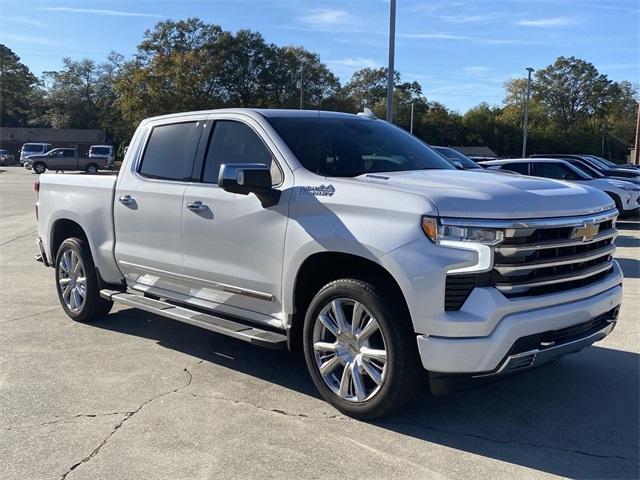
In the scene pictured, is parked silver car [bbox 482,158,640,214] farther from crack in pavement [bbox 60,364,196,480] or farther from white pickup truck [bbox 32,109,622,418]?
crack in pavement [bbox 60,364,196,480]

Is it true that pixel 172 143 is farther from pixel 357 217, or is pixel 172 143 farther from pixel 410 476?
pixel 410 476

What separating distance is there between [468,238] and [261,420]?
5.89 feet

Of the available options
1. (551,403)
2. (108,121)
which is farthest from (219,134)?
(108,121)

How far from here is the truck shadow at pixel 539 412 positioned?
370 centimetres

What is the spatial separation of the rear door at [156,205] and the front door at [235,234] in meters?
0.19

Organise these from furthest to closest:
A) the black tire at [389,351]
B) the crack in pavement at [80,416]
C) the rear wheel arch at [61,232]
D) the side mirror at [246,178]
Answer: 1. the rear wheel arch at [61,232]
2. the side mirror at [246,178]
3. the crack in pavement at [80,416]
4. the black tire at [389,351]

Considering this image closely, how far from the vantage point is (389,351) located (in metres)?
3.87

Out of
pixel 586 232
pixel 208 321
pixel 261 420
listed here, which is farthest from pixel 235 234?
pixel 586 232

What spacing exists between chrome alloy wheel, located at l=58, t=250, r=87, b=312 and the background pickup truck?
44.2 m

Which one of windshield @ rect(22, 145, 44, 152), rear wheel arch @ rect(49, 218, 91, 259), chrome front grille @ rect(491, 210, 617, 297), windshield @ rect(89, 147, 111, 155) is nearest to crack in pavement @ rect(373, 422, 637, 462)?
chrome front grille @ rect(491, 210, 617, 297)

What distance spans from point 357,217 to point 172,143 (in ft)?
7.87

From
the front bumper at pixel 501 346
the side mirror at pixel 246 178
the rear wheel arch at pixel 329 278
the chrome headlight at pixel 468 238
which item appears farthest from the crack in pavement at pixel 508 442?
the side mirror at pixel 246 178

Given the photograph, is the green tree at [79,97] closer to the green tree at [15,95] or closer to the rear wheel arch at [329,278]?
the green tree at [15,95]

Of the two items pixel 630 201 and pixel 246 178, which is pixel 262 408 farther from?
pixel 630 201
